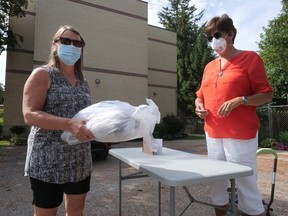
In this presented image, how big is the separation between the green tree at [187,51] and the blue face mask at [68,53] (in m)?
23.8

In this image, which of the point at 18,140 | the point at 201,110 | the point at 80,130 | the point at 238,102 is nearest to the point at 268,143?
the point at 201,110

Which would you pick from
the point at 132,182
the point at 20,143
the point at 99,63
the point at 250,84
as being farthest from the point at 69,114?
the point at 99,63

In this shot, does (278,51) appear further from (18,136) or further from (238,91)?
(238,91)

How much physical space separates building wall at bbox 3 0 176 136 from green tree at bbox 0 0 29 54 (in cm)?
84

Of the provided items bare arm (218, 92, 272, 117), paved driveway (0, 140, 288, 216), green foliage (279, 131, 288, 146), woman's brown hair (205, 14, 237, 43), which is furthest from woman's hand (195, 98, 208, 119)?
green foliage (279, 131, 288, 146)

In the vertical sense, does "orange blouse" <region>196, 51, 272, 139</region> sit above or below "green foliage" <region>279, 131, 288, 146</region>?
above

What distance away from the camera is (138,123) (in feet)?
5.90

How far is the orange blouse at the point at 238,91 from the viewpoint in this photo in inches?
95.0

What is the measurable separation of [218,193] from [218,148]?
0.46 metres

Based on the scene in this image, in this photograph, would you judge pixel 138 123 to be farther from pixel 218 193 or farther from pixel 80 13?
pixel 80 13

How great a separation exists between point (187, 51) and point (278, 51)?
38.6 feet

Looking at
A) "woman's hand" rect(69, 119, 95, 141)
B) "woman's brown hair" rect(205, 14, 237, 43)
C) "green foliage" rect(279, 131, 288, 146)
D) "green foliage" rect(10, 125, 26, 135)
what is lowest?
"green foliage" rect(279, 131, 288, 146)

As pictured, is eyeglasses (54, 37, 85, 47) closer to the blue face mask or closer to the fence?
the blue face mask

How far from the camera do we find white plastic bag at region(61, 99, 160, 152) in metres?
1.61
